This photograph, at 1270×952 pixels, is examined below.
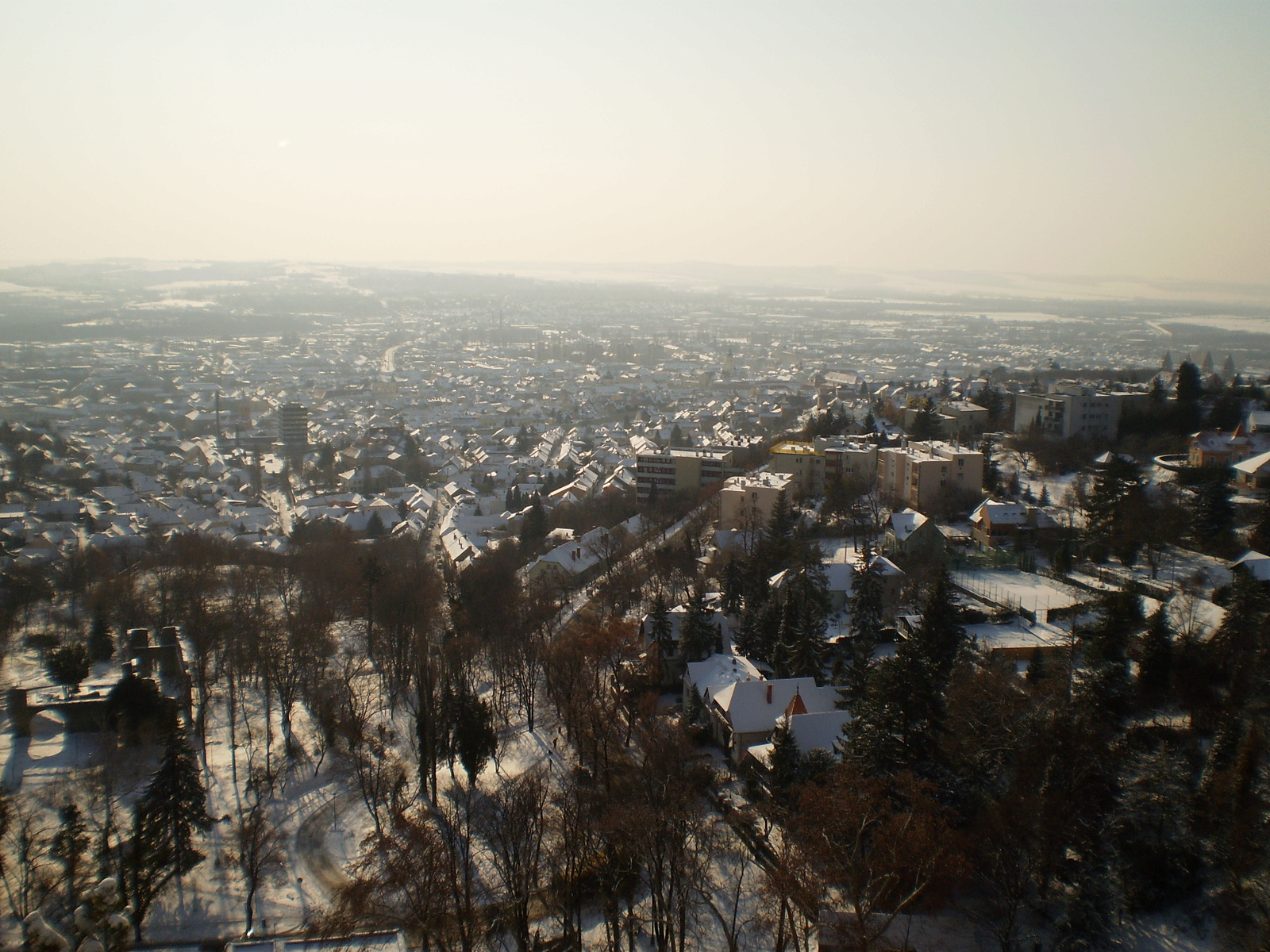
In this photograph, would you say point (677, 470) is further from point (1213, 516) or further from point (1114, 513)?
point (1213, 516)

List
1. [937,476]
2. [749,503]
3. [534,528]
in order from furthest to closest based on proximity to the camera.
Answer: [534,528]
[749,503]
[937,476]

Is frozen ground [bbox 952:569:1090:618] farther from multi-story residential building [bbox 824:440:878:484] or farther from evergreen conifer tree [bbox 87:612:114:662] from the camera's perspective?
evergreen conifer tree [bbox 87:612:114:662]

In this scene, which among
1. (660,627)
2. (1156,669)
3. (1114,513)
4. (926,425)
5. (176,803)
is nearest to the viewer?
(176,803)

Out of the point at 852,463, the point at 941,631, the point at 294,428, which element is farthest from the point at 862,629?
the point at 294,428

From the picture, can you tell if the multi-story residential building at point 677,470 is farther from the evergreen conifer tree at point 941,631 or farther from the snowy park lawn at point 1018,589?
the evergreen conifer tree at point 941,631

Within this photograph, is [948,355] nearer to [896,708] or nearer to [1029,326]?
[1029,326]

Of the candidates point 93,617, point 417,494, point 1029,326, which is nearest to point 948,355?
point 1029,326

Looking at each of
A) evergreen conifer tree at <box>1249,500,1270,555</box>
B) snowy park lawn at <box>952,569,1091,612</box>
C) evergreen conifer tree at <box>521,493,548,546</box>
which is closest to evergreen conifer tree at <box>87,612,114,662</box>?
evergreen conifer tree at <box>521,493,548,546</box>
